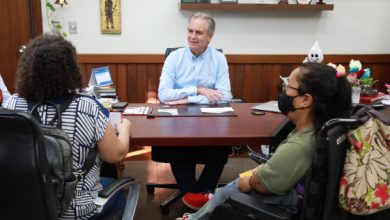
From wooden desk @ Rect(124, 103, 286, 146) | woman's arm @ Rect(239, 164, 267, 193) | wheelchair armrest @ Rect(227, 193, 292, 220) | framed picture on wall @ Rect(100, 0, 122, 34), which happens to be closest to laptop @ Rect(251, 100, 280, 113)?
wooden desk @ Rect(124, 103, 286, 146)

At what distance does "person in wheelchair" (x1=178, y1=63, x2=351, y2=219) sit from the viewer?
1.34m

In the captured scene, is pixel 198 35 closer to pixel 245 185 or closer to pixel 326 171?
pixel 245 185

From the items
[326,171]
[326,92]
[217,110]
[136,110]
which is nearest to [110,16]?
[136,110]

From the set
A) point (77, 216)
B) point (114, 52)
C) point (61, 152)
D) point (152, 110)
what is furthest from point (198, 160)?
point (114, 52)

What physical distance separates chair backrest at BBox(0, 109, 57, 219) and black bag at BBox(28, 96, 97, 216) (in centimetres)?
7

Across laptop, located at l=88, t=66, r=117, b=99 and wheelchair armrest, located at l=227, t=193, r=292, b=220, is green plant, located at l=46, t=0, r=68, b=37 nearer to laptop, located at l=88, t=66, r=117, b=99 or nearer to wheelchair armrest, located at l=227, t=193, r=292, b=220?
laptop, located at l=88, t=66, r=117, b=99

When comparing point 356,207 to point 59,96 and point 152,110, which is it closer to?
point 59,96

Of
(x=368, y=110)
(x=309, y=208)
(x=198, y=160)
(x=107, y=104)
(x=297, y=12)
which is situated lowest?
(x=198, y=160)

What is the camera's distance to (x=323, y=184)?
1229mm

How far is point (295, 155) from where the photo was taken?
1330 millimetres

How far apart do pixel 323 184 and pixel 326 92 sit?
34 cm

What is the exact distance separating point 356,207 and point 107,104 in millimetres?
1508

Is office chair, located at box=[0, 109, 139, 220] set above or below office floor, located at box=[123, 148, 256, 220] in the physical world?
above

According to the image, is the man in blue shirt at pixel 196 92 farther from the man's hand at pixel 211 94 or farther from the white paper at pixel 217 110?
the white paper at pixel 217 110
